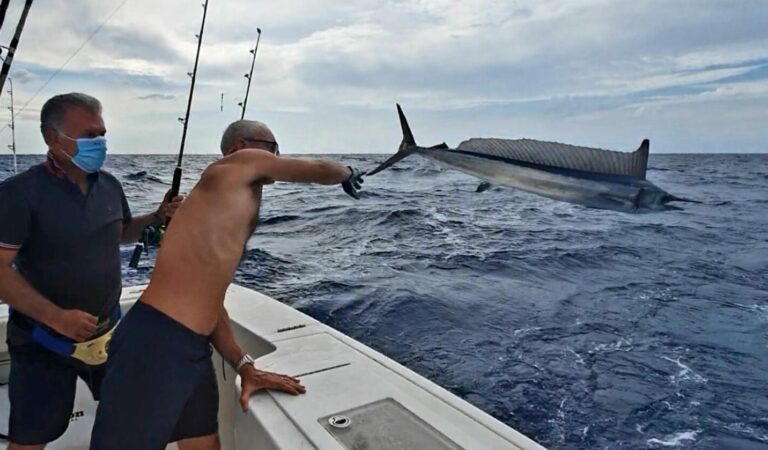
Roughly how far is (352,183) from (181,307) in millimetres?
772

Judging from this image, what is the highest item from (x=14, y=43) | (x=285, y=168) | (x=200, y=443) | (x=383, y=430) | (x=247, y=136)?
(x=14, y=43)

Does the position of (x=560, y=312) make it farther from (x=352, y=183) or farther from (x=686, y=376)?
(x=352, y=183)

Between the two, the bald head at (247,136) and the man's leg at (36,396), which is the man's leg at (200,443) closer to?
the man's leg at (36,396)

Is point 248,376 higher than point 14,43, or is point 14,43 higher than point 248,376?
point 14,43

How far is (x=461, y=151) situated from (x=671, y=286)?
752 centimetres

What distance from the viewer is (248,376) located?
2.12m

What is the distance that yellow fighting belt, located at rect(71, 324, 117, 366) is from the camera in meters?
2.14

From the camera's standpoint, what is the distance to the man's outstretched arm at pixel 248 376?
6.75 feet

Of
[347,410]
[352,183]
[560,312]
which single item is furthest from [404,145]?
[560,312]

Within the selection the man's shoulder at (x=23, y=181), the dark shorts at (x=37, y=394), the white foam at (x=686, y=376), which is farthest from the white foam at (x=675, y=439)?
the man's shoulder at (x=23, y=181)

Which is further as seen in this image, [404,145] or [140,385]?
[404,145]

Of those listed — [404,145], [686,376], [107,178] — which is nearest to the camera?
[107,178]

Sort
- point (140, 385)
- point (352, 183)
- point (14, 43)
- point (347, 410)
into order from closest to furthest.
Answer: point (140, 385)
point (347, 410)
point (352, 183)
point (14, 43)

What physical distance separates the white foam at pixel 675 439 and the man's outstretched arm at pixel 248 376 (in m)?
2.94
